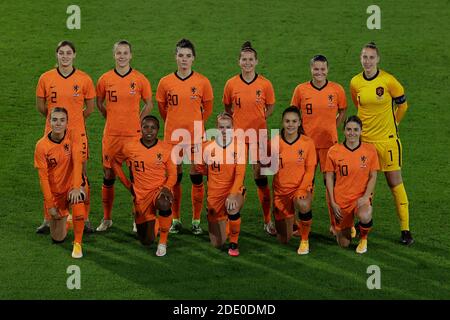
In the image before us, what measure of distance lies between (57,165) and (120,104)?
1037mm

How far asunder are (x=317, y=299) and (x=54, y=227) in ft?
9.77

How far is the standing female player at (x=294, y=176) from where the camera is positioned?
10.9 meters

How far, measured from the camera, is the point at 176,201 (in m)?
11.7

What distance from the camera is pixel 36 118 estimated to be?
15.1 metres

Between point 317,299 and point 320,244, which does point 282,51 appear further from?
point 317,299

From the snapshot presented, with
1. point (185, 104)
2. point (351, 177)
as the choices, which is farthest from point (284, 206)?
point (185, 104)

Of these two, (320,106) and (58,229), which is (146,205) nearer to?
(58,229)

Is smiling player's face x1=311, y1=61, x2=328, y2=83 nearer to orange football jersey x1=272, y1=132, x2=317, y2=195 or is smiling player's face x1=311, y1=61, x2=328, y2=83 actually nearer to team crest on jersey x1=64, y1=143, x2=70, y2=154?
orange football jersey x1=272, y1=132, x2=317, y2=195

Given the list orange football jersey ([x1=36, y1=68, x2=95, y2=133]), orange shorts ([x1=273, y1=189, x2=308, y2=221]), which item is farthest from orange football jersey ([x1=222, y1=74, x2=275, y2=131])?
orange football jersey ([x1=36, y1=68, x2=95, y2=133])

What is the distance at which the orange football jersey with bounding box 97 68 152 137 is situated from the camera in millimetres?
11445

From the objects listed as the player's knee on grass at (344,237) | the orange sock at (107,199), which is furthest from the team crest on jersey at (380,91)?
the orange sock at (107,199)

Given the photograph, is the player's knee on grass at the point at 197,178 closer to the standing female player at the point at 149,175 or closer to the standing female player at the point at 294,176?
the standing female player at the point at 149,175

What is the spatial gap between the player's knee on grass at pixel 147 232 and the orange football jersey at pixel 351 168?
74.8 inches

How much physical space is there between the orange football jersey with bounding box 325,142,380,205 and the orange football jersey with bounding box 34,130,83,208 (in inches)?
101
